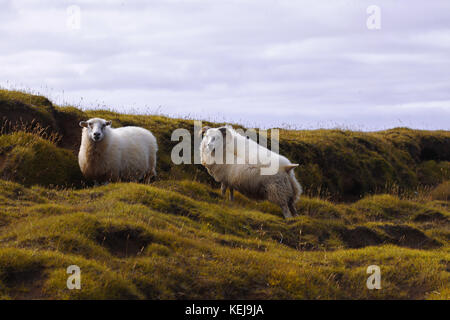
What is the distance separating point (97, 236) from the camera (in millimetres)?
8805

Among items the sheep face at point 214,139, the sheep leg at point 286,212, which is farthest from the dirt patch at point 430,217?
the sheep face at point 214,139

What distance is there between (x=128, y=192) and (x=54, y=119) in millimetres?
5332

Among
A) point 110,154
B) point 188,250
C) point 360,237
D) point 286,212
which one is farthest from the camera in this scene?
point 286,212

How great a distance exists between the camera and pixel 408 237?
13242mm

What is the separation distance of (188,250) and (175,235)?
592mm

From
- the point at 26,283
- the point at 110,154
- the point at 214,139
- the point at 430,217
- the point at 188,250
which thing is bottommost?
the point at 430,217

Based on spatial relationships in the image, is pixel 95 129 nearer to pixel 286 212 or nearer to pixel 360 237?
pixel 286 212

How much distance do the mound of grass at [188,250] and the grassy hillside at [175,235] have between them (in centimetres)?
2

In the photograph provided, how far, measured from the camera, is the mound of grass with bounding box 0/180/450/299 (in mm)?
7582

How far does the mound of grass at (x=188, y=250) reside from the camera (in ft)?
24.9

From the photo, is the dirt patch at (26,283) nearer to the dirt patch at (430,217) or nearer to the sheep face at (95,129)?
the sheep face at (95,129)

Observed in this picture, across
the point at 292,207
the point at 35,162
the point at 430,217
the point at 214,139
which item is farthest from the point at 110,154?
the point at 430,217
